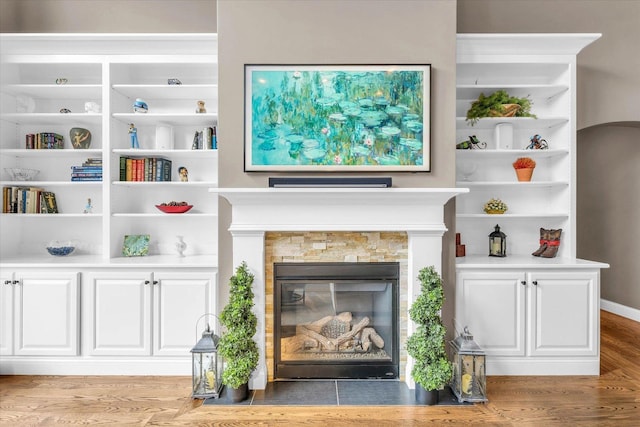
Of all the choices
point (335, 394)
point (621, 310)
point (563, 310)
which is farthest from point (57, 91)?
point (621, 310)

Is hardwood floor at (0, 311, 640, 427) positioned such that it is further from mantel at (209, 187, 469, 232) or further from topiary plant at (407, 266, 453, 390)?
mantel at (209, 187, 469, 232)

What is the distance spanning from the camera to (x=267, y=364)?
2889mm

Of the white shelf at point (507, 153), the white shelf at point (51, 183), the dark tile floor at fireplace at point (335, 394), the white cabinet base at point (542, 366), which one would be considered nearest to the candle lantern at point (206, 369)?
the dark tile floor at fireplace at point (335, 394)

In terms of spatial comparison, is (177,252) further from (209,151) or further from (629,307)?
(629,307)

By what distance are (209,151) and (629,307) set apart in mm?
4724

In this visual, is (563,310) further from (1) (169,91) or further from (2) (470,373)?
(1) (169,91)

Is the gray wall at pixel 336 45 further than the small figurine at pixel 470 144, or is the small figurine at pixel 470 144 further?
the small figurine at pixel 470 144

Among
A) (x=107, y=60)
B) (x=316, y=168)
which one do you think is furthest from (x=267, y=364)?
(x=107, y=60)

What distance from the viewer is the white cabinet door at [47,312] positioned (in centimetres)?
296

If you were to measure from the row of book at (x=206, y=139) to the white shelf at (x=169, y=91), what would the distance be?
32cm

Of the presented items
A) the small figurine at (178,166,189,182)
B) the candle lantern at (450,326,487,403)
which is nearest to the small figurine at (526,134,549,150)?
the candle lantern at (450,326,487,403)

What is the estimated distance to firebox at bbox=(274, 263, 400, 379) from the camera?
2.89 m

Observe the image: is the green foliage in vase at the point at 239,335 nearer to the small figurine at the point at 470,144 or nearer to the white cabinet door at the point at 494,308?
the white cabinet door at the point at 494,308

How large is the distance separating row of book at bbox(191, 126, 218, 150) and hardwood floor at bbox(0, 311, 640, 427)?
1855mm
